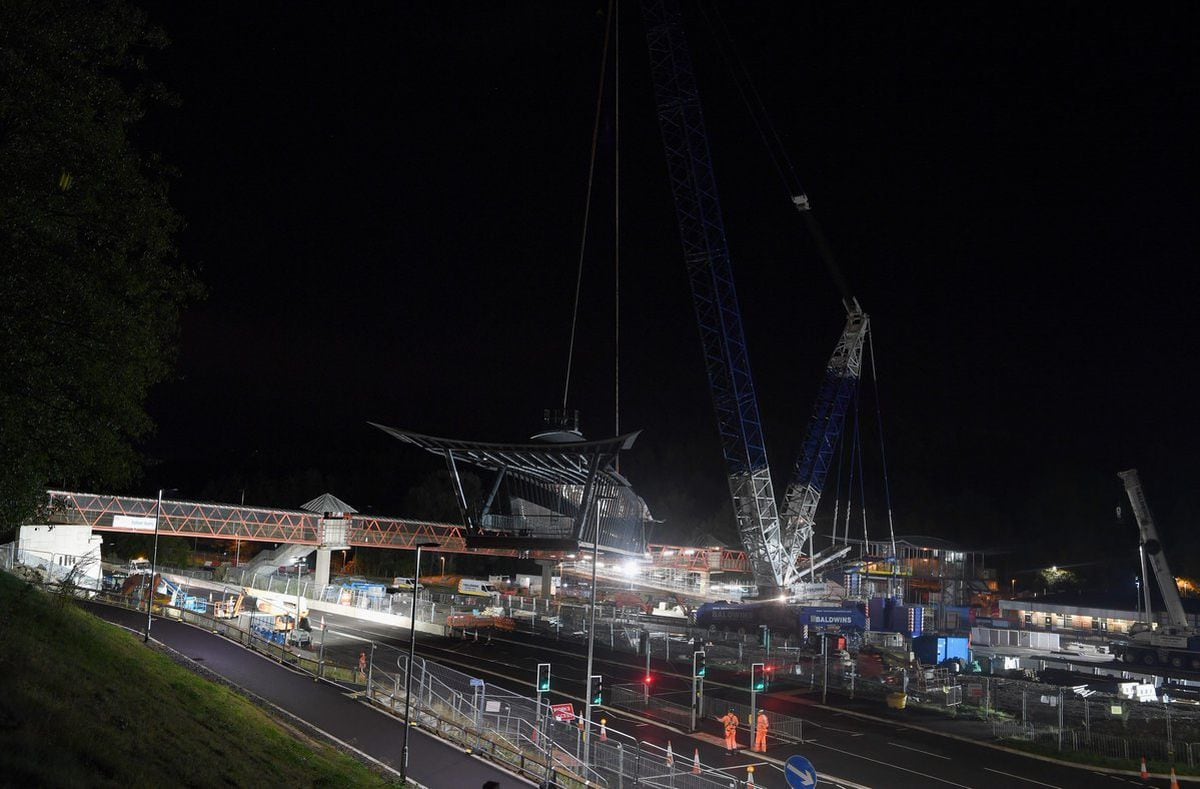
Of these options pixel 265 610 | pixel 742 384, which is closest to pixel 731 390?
pixel 742 384

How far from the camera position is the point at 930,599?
96.7 metres

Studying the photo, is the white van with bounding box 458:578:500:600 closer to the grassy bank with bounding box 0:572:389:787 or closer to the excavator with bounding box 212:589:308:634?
the excavator with bounding box 212:589:308:634

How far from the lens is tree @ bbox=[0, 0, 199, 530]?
14875mm

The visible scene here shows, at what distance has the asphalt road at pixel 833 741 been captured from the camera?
25750 mm

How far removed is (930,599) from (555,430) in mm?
59946

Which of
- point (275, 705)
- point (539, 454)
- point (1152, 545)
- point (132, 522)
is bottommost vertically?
point (275, 705)

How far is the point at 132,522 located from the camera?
5950 centimetres

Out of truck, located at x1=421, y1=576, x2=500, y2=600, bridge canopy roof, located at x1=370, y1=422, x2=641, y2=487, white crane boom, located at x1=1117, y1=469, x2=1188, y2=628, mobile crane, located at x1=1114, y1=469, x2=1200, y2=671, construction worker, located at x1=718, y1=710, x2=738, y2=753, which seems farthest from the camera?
truck, located at x1=421, y1=576, x2=500, y2=600

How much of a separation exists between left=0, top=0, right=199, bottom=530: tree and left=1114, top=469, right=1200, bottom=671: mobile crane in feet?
207

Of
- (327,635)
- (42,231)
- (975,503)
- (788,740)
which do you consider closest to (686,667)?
(788,740)

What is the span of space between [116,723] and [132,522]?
51644 mm

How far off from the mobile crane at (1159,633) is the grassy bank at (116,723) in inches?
2211

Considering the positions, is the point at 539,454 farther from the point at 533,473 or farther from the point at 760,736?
the point at 760,736

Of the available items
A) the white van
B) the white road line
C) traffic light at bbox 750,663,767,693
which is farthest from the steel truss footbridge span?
the white road line
